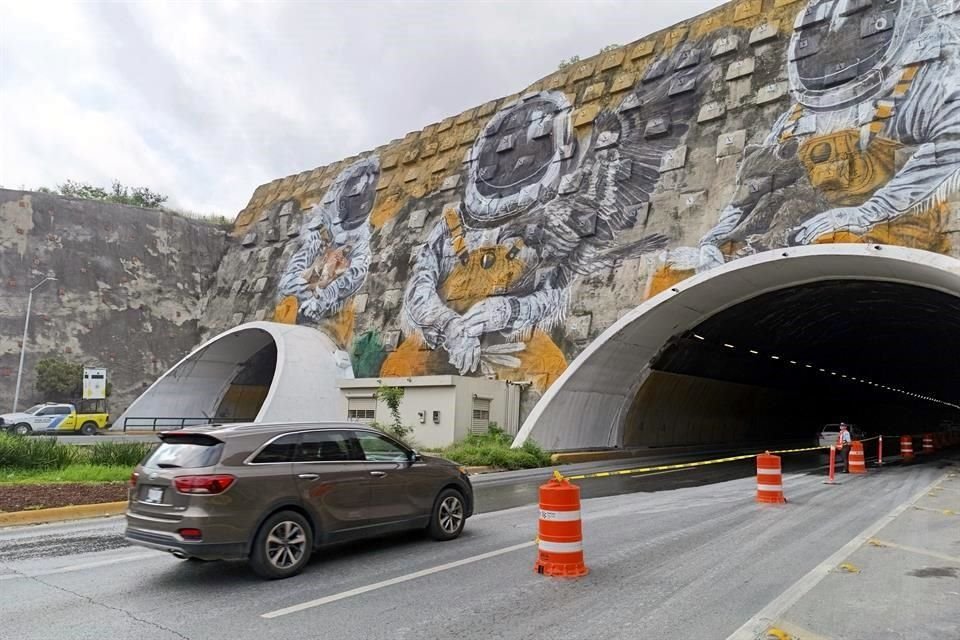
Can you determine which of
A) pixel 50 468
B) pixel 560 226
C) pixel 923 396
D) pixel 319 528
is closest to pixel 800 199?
pixel 560 226

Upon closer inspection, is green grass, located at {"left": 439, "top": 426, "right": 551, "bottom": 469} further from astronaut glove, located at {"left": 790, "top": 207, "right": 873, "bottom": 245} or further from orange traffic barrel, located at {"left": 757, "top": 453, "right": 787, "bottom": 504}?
astronaut glove, located at {"left": 790, "top": 207, "right": 873, "bottom": 245}

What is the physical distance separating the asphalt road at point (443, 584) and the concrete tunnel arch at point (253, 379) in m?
20.5

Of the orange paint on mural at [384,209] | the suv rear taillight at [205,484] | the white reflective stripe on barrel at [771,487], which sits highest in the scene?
the orange paint on mural at [384,209]

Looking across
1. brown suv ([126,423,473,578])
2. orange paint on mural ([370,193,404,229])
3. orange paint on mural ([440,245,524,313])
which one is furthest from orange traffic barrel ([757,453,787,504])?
orange paint on mural ([370,193,404,229])

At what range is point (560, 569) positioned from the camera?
7.10 meters

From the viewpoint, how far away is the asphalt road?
557 cm

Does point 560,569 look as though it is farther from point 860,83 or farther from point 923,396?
point 923,396

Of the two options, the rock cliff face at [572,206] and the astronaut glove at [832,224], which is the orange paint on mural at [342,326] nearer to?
the rock cliff face at [572,206]

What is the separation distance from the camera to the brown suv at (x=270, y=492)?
669 cm

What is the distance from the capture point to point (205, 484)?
669 centimetres

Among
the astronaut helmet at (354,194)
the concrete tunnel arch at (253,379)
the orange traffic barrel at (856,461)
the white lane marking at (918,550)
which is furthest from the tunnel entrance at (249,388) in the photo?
the white lane marking at (918,550)

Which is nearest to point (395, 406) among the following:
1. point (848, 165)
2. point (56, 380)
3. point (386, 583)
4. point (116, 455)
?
point (116, 455)

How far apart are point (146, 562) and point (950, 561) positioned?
9.21 meters

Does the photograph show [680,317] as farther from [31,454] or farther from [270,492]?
[270,492]
